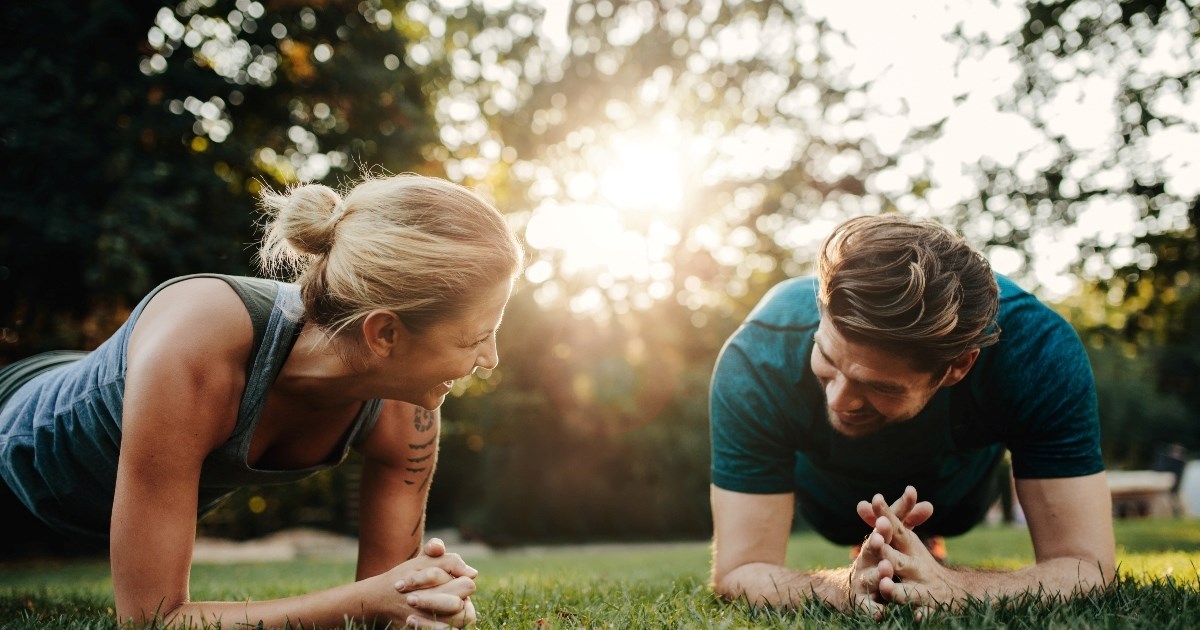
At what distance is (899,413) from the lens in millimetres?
A: 3070

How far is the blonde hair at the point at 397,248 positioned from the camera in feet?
8.36

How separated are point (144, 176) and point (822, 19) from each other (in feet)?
46.8

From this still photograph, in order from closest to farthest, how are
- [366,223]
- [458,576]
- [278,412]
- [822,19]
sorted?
[458,576] < [366,223] < [278,412] < [822,19]

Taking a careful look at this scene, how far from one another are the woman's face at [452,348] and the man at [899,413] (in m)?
1.10

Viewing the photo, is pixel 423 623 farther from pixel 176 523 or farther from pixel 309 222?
pixel 309 222

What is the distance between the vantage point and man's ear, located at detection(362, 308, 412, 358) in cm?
260

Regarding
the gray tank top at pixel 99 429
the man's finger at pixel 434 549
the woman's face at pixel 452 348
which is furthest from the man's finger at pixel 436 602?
the gray tank top at pixel 99 429

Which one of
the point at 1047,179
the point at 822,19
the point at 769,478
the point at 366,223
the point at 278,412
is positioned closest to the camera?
the point at 366,223

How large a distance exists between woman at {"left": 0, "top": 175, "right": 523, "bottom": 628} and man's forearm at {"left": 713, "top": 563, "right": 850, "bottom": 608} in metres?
1.08

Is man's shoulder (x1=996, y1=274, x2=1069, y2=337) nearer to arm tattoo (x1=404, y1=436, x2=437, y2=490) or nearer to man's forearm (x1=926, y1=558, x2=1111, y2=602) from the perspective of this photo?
man's forearm (x1=926, y1=558, x2=1111, y2=602)

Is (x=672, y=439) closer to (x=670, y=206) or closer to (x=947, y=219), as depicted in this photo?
(x=670, y=206)

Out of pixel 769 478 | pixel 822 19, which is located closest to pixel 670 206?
pixel 822 19

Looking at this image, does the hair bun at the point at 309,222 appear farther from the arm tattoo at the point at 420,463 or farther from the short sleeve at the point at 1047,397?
the short sleeve at the point at 1047,397

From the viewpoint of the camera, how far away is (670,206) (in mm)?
21109
